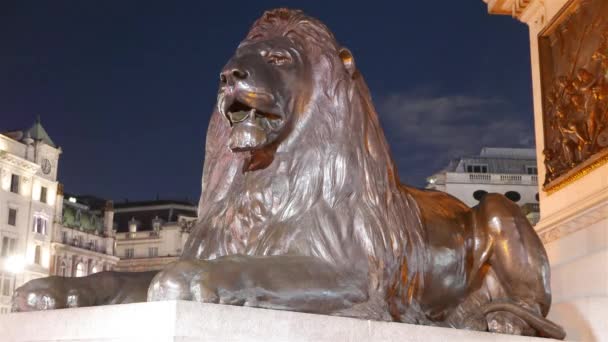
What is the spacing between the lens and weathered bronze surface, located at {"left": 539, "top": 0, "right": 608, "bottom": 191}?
22.9 ft

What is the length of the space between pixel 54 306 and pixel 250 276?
0.87 m

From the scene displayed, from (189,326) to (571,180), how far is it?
5.59m

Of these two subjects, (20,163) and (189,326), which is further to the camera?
(20,163)

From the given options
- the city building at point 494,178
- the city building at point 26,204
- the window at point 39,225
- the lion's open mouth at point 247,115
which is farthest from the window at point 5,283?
the lion's open mouth at point 247,115

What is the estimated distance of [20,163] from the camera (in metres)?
43.7

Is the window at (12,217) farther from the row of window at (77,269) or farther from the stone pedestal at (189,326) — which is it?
the stone pedestal at (189,326)

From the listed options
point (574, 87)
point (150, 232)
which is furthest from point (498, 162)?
point (574, 87)

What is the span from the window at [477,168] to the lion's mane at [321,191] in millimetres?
35289

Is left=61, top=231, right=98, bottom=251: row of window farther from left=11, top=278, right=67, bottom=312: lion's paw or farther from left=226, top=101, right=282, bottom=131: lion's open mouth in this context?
left=226, top=101, right=282, bottom=131: lion's open mouth

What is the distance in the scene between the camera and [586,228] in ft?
22.4

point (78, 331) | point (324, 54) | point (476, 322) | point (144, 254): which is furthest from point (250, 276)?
point (144, 254)

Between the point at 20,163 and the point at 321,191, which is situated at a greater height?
the point at 20,163

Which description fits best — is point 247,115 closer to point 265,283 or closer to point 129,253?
point 265,283

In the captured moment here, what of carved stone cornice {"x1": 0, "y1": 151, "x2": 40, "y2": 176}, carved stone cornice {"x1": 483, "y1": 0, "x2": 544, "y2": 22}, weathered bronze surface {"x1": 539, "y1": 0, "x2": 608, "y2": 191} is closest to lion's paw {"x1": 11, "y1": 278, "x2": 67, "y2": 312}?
weathered bronze surface {"x1": 539, "y1": 0, "x2": 608, "y2": 191}
